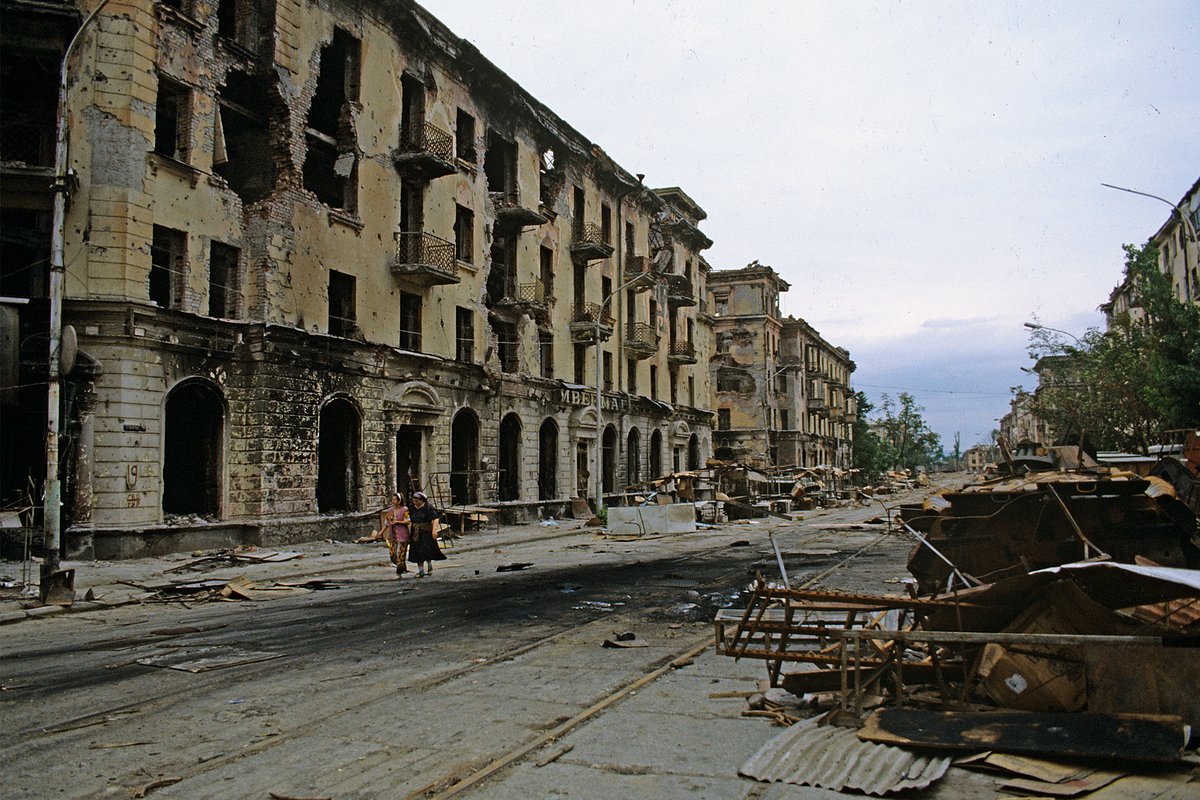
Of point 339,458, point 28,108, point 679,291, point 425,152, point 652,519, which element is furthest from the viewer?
point 679,291

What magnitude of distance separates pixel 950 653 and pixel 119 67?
1988 cm

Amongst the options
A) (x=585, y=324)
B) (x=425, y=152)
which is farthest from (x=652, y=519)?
(x=425, y=152)

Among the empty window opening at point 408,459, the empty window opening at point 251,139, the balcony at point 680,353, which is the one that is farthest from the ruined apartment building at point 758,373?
the empty window opening at point 251,139

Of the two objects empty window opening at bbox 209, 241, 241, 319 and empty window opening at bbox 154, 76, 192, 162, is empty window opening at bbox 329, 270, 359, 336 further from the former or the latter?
empty window opening at bbox 154, 76, 192, 162

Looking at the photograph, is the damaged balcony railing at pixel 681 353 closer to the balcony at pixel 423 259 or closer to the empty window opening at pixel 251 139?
the balcony at pixel 423 259

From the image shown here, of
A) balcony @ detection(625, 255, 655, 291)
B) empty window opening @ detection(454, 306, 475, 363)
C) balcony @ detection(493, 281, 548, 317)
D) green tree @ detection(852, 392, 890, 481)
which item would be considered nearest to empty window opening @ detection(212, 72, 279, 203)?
empty window opening @ detection(454, 306, 475, 363)

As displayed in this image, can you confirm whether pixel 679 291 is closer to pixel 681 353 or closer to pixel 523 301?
pixel 681 353

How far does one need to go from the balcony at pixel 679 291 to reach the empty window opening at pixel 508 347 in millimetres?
15614

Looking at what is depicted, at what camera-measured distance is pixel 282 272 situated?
71.2 feet

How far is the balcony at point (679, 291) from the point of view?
47031 mm

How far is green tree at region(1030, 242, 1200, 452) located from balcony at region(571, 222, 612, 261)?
63.4ft

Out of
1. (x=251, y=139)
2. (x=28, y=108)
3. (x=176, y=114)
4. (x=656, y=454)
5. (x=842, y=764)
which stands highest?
(x=251, y=139)

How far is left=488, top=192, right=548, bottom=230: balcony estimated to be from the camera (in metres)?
31.6

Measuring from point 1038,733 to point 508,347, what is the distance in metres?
28.5
